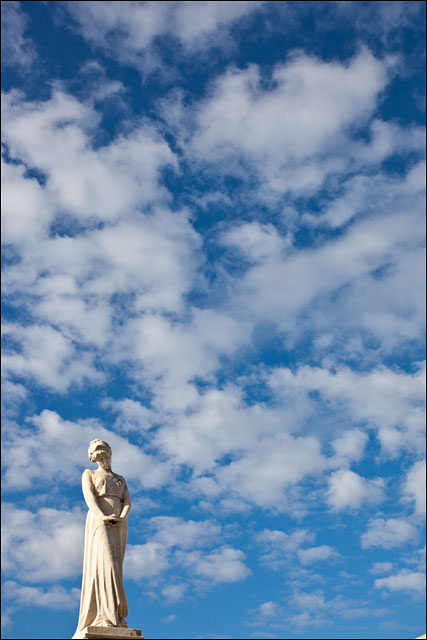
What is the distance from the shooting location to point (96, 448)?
2003 centimetres

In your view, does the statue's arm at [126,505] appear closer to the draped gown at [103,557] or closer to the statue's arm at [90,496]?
the draped gown at [103,557]

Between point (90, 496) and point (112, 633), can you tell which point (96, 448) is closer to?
point (90, 496)

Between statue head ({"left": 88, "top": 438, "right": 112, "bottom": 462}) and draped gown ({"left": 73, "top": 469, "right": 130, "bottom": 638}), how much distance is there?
43 centimetres

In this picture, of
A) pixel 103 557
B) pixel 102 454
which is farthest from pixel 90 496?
pixel 103 557

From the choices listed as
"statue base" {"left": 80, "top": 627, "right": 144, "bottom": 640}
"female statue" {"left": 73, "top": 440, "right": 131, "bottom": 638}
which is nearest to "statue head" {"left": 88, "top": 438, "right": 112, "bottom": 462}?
"female statue" {"left": 73, "top": 440, "right": 131, "bottom": 638}

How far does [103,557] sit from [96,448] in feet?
10.2

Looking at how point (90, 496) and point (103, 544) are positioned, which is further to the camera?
point (90, 496)

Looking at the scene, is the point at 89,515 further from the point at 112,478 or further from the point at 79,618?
the point at 79,618

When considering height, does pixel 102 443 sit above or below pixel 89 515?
above

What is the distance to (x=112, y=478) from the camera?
19875 millimetres

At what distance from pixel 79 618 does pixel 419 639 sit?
14462 millimetres

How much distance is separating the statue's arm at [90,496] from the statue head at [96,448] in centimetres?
46

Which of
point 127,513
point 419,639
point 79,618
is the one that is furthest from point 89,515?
point 419,639

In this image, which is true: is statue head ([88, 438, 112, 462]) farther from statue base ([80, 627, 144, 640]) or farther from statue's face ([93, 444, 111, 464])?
statue base ([80, 627, 144, 640])
